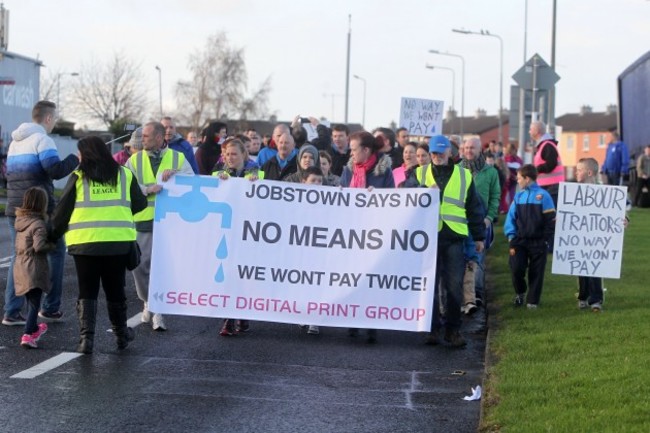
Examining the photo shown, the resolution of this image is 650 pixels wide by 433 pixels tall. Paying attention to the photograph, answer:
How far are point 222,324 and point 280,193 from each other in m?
1.52

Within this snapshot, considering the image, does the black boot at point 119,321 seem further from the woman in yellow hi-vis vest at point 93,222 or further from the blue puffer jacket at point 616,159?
the blue puffer jacket at point 616,159

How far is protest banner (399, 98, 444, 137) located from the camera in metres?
22.4

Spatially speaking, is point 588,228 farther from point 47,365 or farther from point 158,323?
point 47,365

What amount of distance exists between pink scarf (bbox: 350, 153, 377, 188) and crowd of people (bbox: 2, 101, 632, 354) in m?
0.01

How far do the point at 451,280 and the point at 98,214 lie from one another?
3.11 metres

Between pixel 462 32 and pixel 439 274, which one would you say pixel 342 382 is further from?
pixel 462 32

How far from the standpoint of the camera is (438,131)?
74.5 feet

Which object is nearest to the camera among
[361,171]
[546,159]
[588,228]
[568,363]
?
[568,363]

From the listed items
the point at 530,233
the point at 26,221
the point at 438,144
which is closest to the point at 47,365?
the point at 26,221

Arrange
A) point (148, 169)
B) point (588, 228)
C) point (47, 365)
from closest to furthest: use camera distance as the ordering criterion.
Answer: point (47, 365)
point (148, 169)
point (588, 228)

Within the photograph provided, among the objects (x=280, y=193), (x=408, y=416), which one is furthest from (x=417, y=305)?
(x=408, y=416)

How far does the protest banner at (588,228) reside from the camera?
12.5 meters

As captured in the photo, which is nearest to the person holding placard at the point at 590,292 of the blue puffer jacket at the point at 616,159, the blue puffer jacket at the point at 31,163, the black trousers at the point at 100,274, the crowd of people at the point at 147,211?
the crowd of people at the point at 147,211

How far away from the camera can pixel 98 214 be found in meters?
9.52
